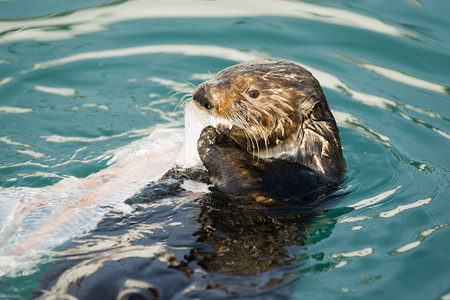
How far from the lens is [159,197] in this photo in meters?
4.04

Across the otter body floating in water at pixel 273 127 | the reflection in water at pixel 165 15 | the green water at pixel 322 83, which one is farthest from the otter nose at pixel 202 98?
the reflection in water at pixel 165 15

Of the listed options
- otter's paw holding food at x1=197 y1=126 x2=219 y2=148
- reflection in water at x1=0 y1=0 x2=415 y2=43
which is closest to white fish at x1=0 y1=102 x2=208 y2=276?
otter's paw holding food at x1=197 y1=126 x2=219 y2=148

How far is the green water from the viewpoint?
3.92 m

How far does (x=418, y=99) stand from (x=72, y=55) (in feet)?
14.8

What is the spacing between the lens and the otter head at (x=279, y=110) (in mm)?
4086

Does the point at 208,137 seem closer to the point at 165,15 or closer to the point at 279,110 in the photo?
the point at 279,110

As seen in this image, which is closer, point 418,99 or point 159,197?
point 159,197

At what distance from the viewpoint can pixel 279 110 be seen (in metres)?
4.09

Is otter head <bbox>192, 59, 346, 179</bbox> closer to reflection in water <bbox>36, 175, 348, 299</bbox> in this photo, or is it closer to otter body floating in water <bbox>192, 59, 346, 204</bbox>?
otter body floating in water <bbox>192, 59, 346, 204</bbox>

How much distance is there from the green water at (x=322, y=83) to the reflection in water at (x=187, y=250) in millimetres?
220

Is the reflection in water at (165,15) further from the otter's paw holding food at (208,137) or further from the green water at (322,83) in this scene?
the otter's paw holding food at (208,137)

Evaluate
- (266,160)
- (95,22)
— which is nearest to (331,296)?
(266,160)

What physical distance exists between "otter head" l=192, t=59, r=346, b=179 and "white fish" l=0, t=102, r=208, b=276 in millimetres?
330

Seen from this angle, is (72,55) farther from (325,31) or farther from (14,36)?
(325,31)
